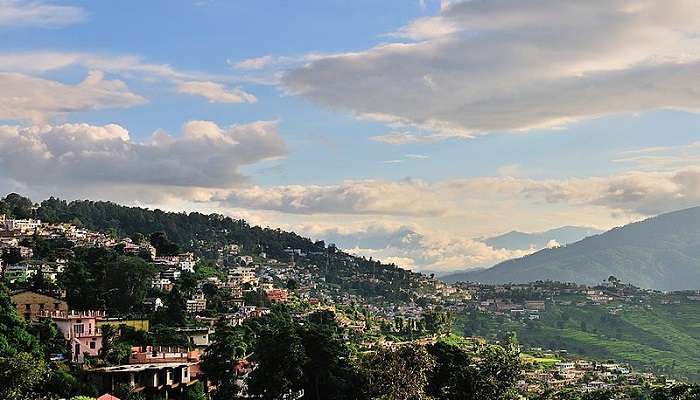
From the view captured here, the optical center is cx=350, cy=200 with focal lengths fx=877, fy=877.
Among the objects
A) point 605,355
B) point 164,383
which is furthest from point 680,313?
point 164,383

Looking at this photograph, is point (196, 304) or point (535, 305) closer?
point (196, 304)

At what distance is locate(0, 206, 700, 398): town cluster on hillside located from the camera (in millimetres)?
55062

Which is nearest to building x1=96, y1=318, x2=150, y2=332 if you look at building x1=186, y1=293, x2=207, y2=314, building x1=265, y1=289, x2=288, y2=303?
building x1=186, y1=293, x2=207, y2=314

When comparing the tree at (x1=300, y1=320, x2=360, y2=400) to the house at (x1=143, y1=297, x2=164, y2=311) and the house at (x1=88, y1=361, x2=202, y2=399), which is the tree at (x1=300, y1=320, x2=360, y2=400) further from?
the house at (x1=143, y1=297, x2=164, y2=311)

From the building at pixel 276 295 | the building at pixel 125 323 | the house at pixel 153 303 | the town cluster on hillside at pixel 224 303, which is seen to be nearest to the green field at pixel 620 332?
the town cluster on hillside at pixel 224 303

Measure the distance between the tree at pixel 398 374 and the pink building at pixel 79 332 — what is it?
18.9 metres

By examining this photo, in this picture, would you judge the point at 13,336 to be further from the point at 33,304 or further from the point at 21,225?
the point at 21,225

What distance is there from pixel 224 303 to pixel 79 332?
3190 centimetres

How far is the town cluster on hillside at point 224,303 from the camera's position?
55.1 metres

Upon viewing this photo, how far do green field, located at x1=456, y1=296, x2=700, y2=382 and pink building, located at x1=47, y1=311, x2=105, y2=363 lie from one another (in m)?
77.2

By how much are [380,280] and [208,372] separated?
10973 centimetres

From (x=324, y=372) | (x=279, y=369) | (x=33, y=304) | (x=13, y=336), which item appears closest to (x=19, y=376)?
(x=13, y=336)

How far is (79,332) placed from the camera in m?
56.7

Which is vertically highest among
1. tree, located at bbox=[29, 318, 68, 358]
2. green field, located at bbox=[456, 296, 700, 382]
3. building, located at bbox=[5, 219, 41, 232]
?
building, located at bbox=[5, 219, 41, 232]
